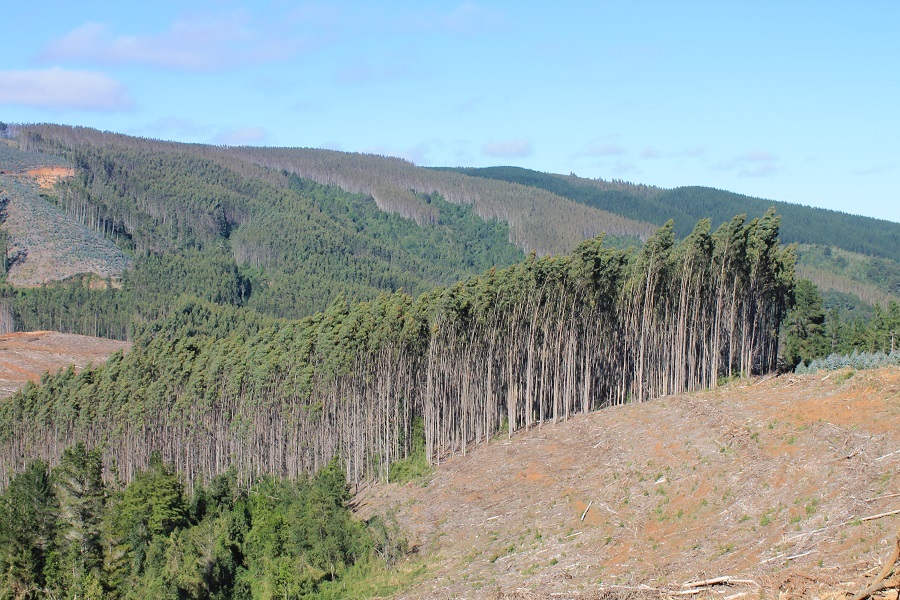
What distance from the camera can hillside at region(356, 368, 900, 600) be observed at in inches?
1062

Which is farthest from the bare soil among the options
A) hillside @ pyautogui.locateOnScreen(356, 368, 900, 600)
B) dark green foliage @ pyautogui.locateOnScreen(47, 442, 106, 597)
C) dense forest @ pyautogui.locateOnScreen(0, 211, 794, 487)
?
hillside @ pyautogui.locateOnScreen(356, 368, 900, 600)

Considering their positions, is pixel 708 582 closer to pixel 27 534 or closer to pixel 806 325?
pixel 27 534

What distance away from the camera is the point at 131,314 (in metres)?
169

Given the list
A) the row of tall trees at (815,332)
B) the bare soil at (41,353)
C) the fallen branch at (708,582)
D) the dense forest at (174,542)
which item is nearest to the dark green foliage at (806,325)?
the row of tall trees at (815,332)

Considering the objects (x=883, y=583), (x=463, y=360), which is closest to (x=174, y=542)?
(x=463, y=360)

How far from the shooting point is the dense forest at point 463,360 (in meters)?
62.9

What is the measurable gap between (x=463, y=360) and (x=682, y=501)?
31420 millimetres

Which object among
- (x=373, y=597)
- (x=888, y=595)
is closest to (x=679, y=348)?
(x=373, y=597)

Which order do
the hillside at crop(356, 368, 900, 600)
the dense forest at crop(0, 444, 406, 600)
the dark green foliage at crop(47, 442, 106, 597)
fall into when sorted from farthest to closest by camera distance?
the dark green foliage at crop(47, 442, 106, 597)
the dense forest at crop(0, 444, 406, 600)
the hillside at crop(356, 368, 900, 600)

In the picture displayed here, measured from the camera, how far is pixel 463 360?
67.9 meters

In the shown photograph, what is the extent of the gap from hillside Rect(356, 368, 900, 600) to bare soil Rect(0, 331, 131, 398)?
7699 cm

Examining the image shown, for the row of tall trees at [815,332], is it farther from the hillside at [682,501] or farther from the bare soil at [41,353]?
the bare soil at [41,353]

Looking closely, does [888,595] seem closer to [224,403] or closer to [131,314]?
[224,403]

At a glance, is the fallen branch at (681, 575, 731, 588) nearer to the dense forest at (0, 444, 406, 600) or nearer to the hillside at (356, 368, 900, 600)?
the hillside at (356, 368, 900, 600)
